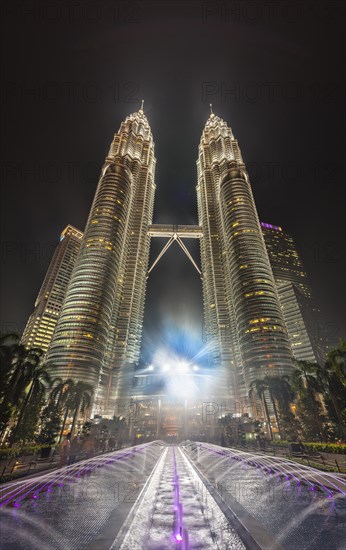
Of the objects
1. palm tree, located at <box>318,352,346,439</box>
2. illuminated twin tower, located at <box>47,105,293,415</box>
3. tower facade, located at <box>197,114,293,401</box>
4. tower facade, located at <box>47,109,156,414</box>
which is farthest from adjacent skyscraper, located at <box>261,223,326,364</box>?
palm tree, located at <box>318,352,346,439</box>

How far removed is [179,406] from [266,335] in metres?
59.3

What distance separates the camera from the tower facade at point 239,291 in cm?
12006

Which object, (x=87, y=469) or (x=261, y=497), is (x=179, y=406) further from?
(x=261, y=497)

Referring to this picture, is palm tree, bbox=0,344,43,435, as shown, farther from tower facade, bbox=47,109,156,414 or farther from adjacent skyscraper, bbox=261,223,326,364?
adjacent skyscraper, bbox=261,223,326,364

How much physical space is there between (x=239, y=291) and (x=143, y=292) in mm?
73354

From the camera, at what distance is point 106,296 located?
13700 centimetres

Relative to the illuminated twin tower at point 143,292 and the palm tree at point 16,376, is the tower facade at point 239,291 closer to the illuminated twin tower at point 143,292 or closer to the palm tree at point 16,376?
the illuminated twin tower at point 143,292

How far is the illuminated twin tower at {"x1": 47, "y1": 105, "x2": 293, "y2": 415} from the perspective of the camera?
120625mm

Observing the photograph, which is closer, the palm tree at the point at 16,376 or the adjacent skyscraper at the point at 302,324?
the palm tree at the point at 16,376

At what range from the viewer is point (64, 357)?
116438mm

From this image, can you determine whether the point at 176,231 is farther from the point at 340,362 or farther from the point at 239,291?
the point at 340,362

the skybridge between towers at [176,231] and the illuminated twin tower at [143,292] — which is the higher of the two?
the skybridge between towers at [176,231]

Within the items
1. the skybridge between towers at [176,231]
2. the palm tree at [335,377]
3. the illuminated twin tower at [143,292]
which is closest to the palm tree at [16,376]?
the palm tree at [335,377]

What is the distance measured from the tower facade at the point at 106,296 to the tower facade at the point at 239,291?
157 ft
